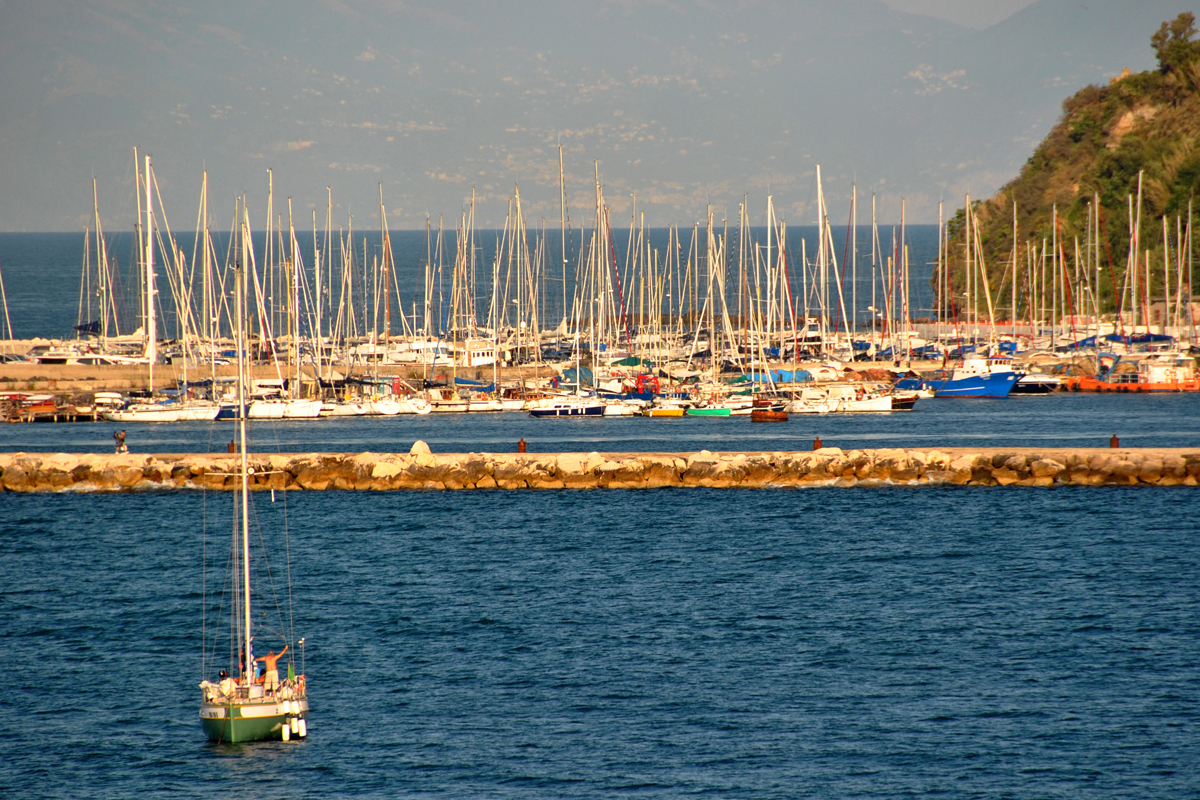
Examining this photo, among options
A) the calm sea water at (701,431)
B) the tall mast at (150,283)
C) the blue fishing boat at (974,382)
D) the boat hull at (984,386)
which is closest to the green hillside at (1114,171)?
the blue fishing boat at (974,382)

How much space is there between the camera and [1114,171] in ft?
316

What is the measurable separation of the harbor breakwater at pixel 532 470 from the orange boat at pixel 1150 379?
92.6 ft

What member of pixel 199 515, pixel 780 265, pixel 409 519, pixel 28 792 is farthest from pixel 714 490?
pixel 780 265

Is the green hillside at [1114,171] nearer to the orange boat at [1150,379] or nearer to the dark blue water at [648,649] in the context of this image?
the orange boat at [1150,379]

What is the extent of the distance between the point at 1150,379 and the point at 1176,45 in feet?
163

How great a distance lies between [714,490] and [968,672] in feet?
64.1

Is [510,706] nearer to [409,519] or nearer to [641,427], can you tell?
[409,519]

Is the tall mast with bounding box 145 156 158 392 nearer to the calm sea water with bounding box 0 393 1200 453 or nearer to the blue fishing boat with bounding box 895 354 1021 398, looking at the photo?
the calm sea water with bounding box 0 393 1200 453

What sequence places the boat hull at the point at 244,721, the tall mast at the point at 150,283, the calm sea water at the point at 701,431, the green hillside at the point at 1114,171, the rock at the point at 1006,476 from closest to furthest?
1. the boat hull at the point at 244,721
2. the rock at the point at 1006,476
3. the calm sea water at the point at 701,431
4. the tall mast at the point at 150,283
5. the green hillside at the point at 1114,171

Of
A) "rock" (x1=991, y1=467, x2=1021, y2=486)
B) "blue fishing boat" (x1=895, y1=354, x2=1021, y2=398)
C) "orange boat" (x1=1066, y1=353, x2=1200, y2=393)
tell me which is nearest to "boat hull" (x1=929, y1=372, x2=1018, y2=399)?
"blue fishing boat" (x1=895, y1=354, x2=1021, y2=398)

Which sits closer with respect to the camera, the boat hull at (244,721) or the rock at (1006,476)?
the boat hull at (244,721)

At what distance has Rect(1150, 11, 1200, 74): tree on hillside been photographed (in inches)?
4040

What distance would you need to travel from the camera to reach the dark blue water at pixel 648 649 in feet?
62.7

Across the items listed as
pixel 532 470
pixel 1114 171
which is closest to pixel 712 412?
pixel 532 470
